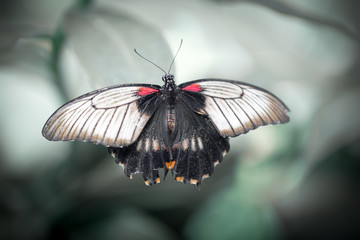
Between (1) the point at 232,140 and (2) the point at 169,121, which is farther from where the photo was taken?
(1) the point at 232,140

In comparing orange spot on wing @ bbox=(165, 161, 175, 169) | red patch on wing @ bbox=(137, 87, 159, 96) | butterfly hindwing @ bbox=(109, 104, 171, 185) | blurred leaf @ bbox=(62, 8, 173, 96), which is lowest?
orange spot on wing @ bbox=(165, 161, 175, 169)

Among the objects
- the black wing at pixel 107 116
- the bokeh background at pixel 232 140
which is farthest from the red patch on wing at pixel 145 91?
the bokeh background at pixel 232 140

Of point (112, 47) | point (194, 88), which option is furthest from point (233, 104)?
point (112, 47)

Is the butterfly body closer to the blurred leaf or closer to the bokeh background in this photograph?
the blurred leaf

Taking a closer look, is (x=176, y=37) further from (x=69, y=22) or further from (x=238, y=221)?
(x=238, y=221)

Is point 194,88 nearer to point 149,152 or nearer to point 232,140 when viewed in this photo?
point 149,152

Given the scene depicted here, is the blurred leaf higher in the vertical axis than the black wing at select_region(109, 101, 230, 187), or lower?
higher

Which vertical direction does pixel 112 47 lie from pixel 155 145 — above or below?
above

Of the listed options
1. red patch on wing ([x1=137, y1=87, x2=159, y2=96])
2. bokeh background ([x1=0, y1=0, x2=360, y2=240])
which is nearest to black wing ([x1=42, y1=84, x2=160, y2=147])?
red patch on wing ([x1=137, y1=87, x2=159, y2=96])
